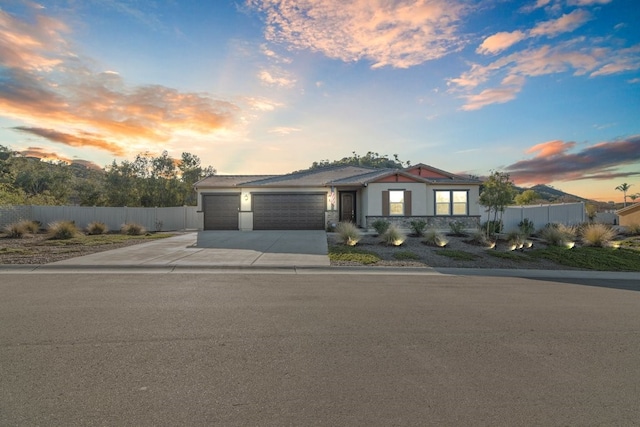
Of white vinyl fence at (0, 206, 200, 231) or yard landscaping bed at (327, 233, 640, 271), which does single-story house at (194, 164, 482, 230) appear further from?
yard landscaping bed at (327, 233, 640, 271)

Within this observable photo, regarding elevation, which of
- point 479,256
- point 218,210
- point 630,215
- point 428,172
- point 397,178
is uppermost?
point 428,172

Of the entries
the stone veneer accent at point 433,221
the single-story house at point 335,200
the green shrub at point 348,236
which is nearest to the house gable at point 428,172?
the single-story house at point 335,200

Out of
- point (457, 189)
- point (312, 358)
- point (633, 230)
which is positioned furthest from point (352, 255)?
point (633, 230)

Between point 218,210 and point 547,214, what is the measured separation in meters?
23.7

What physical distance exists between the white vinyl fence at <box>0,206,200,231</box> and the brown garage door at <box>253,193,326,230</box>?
14.9 ft

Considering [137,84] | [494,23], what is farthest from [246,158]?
[494,23]

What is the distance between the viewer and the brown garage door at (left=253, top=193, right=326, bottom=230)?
2309 cm

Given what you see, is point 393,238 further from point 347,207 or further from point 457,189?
point 457,189

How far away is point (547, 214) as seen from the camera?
80.4 feet

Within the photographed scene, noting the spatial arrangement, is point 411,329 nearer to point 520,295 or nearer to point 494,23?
point 520,295

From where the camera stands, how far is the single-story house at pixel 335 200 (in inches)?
835

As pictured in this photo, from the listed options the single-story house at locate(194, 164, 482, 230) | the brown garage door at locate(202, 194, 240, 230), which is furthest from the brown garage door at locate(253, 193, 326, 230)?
the brown garage door at locate(202, 194, 240, 230)

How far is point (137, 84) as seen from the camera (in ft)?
55.5

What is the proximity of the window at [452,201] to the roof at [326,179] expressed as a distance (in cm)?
74
